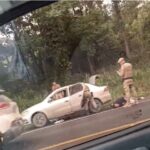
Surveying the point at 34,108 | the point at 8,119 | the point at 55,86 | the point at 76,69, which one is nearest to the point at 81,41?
the point at 76,69

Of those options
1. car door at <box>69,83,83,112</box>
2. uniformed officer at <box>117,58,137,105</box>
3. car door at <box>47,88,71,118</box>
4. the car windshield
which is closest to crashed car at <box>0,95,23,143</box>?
the car windshield

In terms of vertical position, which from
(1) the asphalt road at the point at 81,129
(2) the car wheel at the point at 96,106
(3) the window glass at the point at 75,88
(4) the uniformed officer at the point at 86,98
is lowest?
(1) the asphalt road at the point at 81,129

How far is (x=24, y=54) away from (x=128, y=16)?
0.57 meters

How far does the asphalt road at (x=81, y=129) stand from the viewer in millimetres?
1898

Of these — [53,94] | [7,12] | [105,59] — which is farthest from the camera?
[105,59]

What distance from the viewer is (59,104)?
6.38ft

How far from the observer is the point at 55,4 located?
1.92 m

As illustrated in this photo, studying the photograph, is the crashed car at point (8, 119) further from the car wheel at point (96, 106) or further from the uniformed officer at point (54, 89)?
the car wheel at point (96, 106)

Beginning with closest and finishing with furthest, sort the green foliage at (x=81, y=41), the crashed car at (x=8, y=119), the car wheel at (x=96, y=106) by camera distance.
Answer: the crashed car at (x=8, y=119)
the green foliage at (x=81, y=41)
the car wheel at (x=96, y=106)

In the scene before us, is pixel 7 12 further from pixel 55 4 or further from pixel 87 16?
pixel 87 16

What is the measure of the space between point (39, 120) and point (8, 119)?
150mm

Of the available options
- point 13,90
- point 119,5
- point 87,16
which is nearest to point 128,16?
point 119,5

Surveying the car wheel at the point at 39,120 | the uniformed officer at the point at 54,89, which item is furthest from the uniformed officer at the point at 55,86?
the car wheel at the point at 39,120

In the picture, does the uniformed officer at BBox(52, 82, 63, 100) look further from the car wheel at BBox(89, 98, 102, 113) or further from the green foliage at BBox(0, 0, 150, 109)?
the car wheel at BBox(89, 98, 102, 113)
